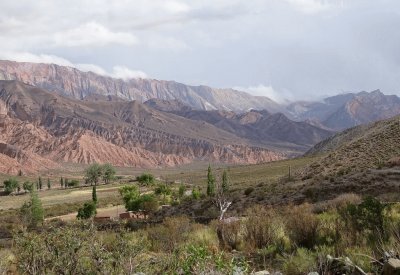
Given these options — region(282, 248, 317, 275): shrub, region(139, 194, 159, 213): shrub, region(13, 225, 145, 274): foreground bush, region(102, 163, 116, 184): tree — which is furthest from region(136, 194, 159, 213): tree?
region(102, 163, 116, 184): tree

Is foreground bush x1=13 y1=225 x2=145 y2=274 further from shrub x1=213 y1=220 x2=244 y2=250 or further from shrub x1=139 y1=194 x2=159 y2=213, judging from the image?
shrub x1=139 y1=194 x2=159 y2=213

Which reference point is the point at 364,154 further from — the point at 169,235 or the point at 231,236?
the point at 169,235

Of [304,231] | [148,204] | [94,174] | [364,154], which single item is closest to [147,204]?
[148,204]

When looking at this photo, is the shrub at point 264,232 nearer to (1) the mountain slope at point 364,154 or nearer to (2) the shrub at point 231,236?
(2) the shrub at point 231,236

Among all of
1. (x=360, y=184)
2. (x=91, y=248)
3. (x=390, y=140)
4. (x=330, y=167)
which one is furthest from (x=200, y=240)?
(x=390, y=140)

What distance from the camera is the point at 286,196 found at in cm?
3819

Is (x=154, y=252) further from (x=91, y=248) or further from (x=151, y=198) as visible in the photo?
(x=151, y=198)

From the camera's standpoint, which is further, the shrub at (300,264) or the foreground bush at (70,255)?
the shrub at (300,264)

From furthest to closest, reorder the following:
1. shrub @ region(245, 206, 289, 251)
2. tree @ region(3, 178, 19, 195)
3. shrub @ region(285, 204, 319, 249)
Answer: tree @ region(3, 178, 19, 195) < shrub @ region(245, 206, 289, 251) < shrub @ region(285, 204, 319, 249)

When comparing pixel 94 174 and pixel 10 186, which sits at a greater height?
pixel 94 174

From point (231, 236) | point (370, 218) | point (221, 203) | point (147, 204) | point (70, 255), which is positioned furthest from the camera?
point (147, 204)

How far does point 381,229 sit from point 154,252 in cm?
637

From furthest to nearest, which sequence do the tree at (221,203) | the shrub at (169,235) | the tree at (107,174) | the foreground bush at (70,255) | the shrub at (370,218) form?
the tree at (107,174) < the tree at (221,203) < the shrub at (169,235) < the shrub at (370,218) < the foreground bush at (70,255)

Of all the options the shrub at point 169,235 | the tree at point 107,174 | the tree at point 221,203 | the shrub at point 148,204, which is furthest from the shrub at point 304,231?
the tree at point 107,174
